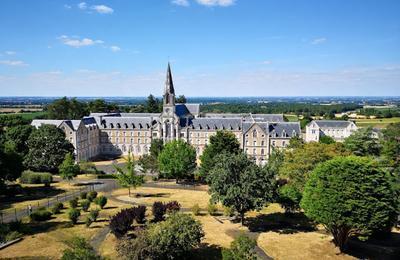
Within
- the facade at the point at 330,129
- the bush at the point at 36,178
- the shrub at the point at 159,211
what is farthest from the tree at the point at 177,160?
the facade at the point at 330,129

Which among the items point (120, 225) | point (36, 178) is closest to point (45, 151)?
point (36, 178)

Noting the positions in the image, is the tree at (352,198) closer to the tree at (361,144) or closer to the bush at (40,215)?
the bush at (40,215)

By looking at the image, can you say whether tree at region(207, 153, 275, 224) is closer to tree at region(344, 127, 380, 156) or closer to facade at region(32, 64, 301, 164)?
tree at region(344, 127, 380, 156)

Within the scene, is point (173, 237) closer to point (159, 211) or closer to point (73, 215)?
point (159, 211)

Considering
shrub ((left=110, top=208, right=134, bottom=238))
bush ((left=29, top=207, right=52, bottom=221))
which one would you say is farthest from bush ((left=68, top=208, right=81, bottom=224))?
shrub ((left=110, top=208, right=134, bottom=238))

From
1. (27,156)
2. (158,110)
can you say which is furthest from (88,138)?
(158,110)

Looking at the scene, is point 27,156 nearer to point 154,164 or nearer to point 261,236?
point 154,164
